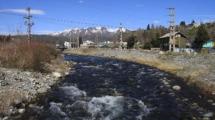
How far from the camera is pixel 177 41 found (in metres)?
102

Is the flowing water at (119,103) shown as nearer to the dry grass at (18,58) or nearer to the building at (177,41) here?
the dry grass at (18,58)

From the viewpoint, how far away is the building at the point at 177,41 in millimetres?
100213

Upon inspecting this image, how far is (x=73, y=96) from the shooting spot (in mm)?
24281

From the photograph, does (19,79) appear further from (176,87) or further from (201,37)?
(201,37)

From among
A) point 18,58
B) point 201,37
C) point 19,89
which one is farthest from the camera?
point 201,37

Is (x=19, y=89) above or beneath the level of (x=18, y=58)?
beneath

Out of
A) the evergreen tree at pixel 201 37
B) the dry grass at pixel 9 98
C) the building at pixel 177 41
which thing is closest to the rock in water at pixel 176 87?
the dry grass at pixel 9 98

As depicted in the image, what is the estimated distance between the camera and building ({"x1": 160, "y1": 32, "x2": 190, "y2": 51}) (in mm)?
100213

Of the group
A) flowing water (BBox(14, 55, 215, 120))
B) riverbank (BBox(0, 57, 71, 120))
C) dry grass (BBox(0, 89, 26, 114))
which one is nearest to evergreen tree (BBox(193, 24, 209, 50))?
flowing water (BBox(14, 55, 215, 120))

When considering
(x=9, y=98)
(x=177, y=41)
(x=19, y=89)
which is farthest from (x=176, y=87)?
→ (x=177, y=41)

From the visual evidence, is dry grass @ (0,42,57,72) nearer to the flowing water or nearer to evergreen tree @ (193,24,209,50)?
the flowing water

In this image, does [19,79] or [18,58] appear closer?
[19,79]

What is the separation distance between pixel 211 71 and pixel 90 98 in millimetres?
16560

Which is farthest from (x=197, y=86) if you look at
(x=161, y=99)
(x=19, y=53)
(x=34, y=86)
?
(x=19, y=53)
